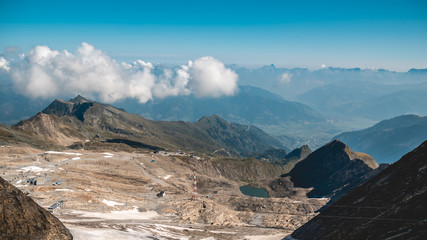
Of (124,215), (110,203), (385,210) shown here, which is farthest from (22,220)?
(110,203)

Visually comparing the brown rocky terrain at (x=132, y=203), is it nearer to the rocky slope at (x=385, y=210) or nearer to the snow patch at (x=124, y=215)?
the snow patch at (x=124, y=215)

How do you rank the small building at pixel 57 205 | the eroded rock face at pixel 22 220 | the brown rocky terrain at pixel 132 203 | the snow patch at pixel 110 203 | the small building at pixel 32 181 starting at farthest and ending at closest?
the small building at pixel 32 181, the snow patch at pixel 110 203, the small building at pixel 57 205, the brown rocky terrain at pixel 132 203, the eroded rock face at pixel 22 220

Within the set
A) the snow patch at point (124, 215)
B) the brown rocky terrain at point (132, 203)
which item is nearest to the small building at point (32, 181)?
the brown rocky terrain at point (132, 203)

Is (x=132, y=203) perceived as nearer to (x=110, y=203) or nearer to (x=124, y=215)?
(x=110, y=203)

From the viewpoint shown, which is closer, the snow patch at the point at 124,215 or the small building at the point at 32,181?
the snow patch at the point at 124,215

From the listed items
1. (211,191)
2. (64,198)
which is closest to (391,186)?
(64,198)
